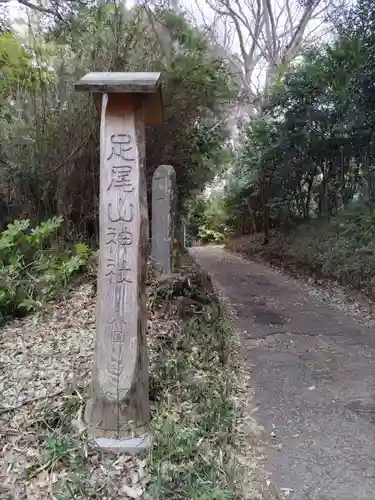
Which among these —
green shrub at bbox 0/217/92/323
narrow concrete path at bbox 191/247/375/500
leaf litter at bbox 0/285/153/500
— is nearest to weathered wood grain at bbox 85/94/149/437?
leaf litter at bbox 0/285/153/500

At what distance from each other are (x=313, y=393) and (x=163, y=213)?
288 cm

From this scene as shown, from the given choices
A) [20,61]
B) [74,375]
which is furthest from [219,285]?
[74,375]

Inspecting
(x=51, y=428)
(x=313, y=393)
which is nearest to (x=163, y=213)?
(x=313, y=393)

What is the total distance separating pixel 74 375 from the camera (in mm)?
3061

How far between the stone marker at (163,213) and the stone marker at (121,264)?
2.83 m

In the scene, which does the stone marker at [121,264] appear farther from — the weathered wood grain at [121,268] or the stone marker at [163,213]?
the stone marker at [163,213]

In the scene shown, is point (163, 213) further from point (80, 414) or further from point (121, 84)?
point (80, 414)

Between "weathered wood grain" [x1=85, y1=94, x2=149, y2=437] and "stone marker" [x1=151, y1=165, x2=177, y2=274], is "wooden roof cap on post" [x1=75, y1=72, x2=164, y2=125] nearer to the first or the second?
"weathered wood grain" [x1=85, y1=94, x2=149, y2=437]

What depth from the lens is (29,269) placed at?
4719mm

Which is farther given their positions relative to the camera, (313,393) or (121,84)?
(313,393)

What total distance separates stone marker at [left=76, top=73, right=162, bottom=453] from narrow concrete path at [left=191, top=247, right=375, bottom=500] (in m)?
1.01

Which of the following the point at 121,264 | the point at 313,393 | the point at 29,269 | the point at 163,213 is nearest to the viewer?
the point at 121,264

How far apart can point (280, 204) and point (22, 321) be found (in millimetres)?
8474

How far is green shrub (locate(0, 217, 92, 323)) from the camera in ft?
14.0
